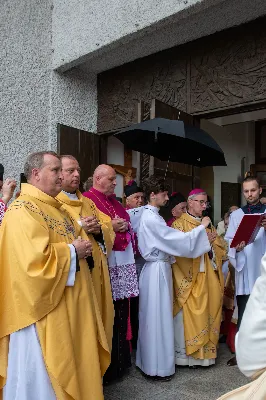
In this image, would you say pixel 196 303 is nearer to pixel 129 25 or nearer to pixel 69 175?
pixel 69 175

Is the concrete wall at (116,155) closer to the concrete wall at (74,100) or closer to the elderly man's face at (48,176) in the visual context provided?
the concrete wall at (74,100)

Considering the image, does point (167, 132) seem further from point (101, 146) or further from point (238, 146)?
point (238, 146)

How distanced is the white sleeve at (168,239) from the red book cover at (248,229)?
37 cm

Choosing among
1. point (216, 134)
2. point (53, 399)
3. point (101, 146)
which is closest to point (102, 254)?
point (53, 399)

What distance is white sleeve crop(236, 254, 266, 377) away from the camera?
1128 mm

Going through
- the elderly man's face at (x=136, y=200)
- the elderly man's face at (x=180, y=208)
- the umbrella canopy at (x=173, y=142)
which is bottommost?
the elderly man's face at (x=180, y=208)

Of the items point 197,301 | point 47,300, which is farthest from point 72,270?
point 197,301

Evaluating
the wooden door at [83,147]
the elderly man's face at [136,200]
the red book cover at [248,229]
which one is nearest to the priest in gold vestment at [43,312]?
the red book cover at [248,229]

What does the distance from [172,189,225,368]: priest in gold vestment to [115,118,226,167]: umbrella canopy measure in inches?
18.7

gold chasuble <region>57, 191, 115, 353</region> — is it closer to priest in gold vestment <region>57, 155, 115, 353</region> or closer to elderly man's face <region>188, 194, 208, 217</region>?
priest in gold vestment <region>57, 155, 115, 353</region>

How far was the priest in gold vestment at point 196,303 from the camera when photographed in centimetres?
406

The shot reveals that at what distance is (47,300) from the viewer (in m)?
2.37

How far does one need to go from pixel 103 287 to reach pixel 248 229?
1.42 meters

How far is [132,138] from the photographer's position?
468 cm
